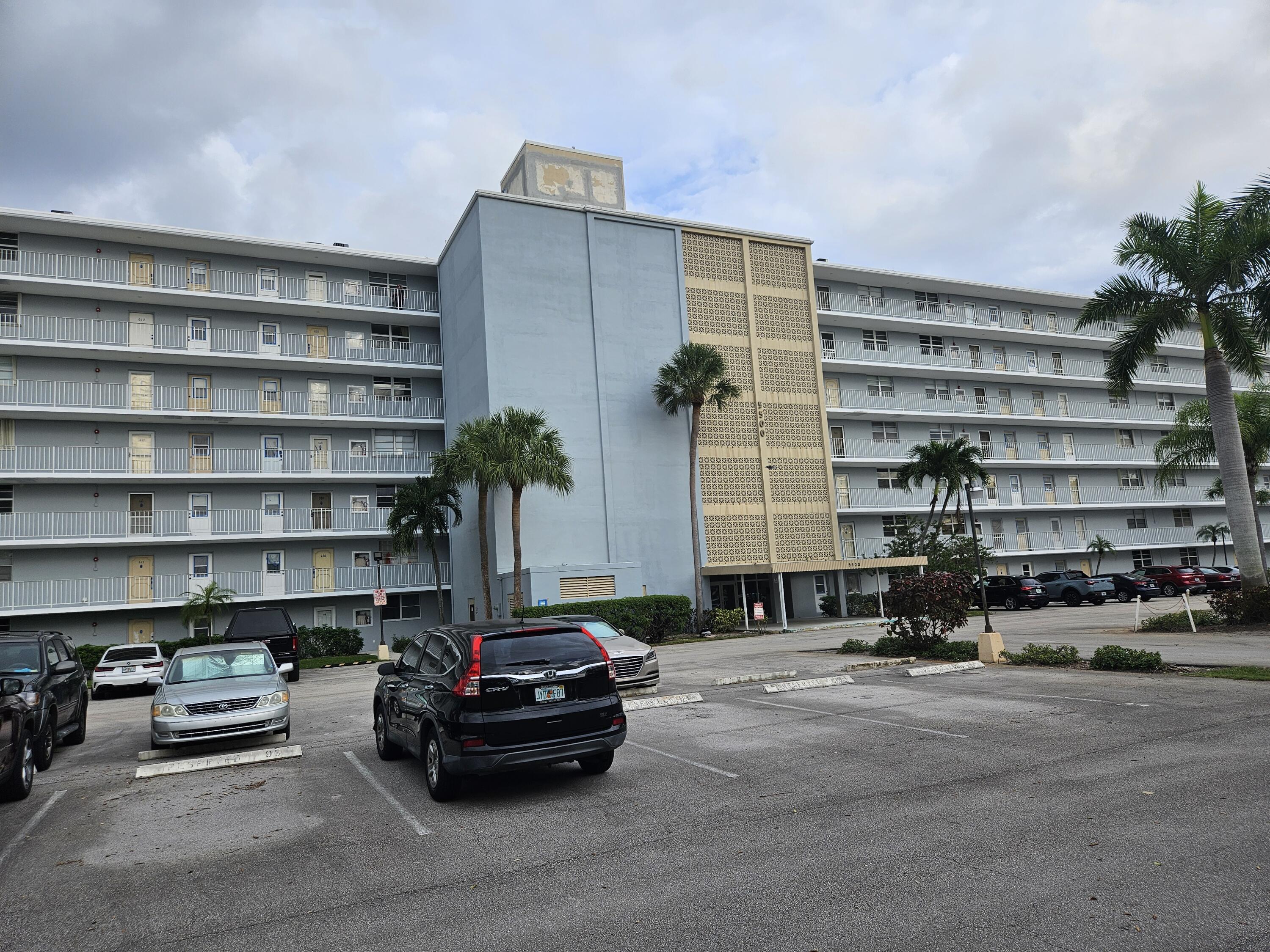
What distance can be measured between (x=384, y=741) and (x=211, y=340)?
98.0 feet

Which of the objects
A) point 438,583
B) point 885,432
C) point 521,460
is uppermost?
point 885,432

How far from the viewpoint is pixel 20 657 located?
1170 centimetres

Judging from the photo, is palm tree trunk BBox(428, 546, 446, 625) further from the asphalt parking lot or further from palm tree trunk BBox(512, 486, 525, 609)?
the asphalt parking lot

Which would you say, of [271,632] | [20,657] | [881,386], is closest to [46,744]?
[20,657]

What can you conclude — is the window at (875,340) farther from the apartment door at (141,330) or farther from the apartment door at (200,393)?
the apartment door at (141,330)

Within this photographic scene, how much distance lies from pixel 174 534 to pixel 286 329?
9847mm

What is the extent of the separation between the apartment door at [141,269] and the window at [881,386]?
112 feet

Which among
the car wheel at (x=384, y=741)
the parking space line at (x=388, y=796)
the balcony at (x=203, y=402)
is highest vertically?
the balcony at (x=203, y=402)

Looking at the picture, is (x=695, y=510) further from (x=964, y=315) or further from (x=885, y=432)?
(x=964, y=315)

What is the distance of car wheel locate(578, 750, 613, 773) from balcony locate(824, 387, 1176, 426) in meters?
35.3

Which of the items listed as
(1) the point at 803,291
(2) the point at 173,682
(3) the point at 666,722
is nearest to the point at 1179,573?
(1) the point at 803,291

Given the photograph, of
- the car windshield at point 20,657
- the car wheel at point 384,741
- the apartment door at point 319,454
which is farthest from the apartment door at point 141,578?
the car wheel at point 384,741

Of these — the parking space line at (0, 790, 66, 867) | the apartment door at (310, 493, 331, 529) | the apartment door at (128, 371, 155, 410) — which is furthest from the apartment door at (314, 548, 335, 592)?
the parking space line at (0, 790, 66, 867)

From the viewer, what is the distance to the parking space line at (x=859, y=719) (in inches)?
390
